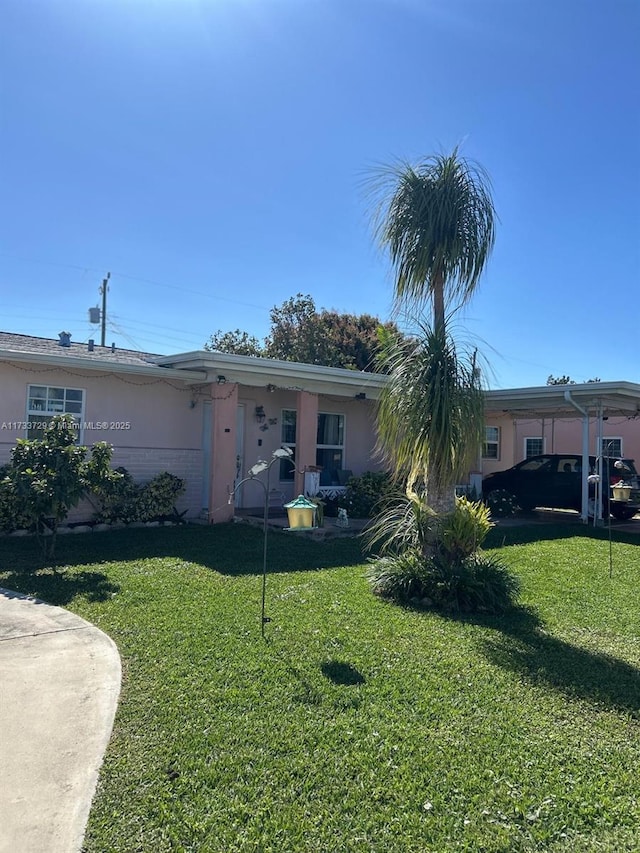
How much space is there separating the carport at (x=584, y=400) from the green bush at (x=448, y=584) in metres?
5.92

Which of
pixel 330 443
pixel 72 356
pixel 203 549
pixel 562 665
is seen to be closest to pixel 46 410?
pixel 72 356

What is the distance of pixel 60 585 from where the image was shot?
672 centimetres

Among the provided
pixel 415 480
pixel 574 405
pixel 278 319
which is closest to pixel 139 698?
pixel 415 480

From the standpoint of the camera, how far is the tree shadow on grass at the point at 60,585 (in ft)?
20.6

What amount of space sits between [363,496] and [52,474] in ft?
23.3

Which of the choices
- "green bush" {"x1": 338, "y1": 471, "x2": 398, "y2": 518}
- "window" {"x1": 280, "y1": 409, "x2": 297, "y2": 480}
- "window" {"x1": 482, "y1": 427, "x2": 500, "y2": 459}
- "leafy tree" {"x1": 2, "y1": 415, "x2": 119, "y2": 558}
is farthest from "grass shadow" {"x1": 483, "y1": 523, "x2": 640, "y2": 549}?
"leafy tree" {"x1": 2, "y1": 415, "x2": 119, "y2": 558}

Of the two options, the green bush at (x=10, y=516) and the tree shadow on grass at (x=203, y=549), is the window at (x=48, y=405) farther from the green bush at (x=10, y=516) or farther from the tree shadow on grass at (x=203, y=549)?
the tree shadow on grass at (x=203, y=549)

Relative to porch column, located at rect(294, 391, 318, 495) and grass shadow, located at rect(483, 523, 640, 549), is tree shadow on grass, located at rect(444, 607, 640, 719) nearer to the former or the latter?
grass shadow, located at rect(483, 523, 640, 549)

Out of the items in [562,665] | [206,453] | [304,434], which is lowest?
[562,665]

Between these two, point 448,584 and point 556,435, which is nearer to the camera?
point 448,584

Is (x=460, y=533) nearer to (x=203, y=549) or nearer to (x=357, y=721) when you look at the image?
(x=357, y=721)

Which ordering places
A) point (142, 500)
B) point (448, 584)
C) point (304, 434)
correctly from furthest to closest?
point (304, 434)
point (142, 500)
point (448, 584)

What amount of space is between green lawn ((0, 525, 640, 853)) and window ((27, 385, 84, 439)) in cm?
363

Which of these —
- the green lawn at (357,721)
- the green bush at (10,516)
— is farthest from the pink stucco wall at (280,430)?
the green lawn at (357,721)
